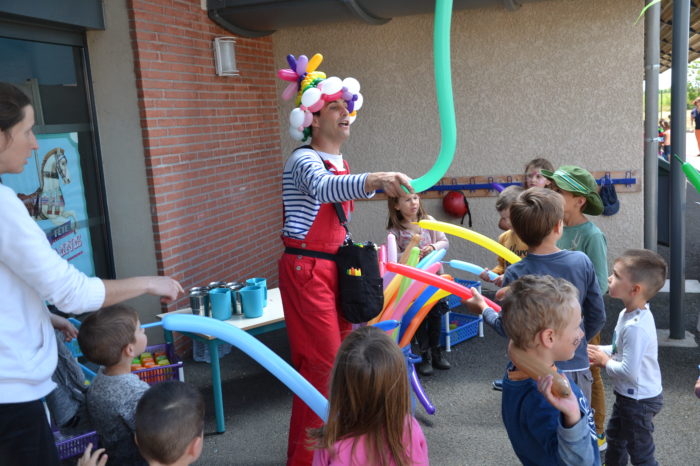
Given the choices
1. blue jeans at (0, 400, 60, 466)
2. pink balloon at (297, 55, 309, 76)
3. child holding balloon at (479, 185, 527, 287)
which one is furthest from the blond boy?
child holding balloon at (479, 185, 527, 287)

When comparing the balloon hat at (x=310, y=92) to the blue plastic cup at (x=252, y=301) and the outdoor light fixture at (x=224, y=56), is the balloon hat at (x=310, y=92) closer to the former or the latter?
the blue plastic cup at (x=252, y=301)

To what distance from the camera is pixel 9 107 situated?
5.91ft

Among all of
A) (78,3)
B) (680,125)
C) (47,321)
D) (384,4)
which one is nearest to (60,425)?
(47,321)

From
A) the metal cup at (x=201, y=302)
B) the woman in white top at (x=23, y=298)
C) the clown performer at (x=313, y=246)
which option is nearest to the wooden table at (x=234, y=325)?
the metal cup at (x=201, y=302)

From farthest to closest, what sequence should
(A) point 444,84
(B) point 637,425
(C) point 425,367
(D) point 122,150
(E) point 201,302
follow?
1. (D) point 122,150
2. (C) point 425,367
3. (E) point 201,302
4. (B) point 637,425
5. (A) point 444,84

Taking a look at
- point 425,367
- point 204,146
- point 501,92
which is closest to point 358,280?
point 425,367

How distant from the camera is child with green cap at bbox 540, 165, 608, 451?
313cm

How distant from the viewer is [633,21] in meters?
5.80

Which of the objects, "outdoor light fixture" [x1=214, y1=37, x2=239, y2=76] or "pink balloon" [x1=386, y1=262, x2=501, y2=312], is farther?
"outdoor light fixture" [x1=214, y1=37, x2=239, y2=76]

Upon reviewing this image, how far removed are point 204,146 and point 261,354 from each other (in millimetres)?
3310

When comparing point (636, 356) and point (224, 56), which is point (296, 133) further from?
point (224, 56)

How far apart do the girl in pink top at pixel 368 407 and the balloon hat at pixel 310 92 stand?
4.73 feet

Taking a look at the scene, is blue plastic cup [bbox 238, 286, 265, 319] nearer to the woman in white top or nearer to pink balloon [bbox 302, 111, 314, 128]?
pink balloon [bbox 302, 111, 314, 128]

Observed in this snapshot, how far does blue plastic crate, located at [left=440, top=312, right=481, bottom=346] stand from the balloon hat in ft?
8.27
